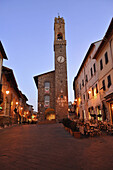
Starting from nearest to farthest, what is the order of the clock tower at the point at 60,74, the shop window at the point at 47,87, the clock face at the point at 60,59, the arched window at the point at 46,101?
1. the clock tower at the point at 60,74
2. the arched window at the point at 46,101
3. the shop window at the point at 47,87
4. the clock face at the point at 60,59

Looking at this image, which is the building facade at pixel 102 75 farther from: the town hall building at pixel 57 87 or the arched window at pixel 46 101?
the arched window at pixel 46 101

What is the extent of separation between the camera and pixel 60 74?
37625 mm

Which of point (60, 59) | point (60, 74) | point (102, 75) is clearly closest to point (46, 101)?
point (60, 74)

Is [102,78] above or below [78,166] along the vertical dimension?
above

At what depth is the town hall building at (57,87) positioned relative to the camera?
35.4 metres

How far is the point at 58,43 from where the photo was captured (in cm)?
3944

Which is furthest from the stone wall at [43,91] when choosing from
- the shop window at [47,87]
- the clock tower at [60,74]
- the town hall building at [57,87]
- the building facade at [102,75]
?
the building facade at [102,75]

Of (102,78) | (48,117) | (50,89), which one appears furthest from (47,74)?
(102,78)

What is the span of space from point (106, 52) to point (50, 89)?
80.1ft

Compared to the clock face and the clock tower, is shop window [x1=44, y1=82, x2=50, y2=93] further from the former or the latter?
the clock face

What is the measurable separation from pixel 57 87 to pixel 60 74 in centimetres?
357

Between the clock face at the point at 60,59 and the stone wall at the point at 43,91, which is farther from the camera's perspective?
the clock face at the point at 60,59

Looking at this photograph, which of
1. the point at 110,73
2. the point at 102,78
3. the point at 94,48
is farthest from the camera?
the point at 94,48

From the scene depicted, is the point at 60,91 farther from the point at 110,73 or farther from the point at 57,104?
the point at 110,73
